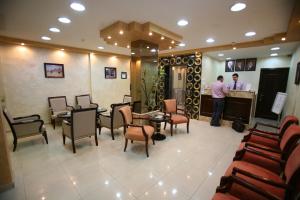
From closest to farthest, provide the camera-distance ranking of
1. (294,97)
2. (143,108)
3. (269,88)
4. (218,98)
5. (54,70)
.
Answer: (294,97) < (143,108) < (218,98) < (54,70) < (269,88)

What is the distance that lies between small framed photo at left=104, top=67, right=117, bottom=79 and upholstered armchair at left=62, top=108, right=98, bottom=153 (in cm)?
359

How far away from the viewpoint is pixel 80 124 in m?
3.14

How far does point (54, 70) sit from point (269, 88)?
829cm

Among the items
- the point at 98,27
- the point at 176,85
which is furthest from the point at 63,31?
the point at 176,85

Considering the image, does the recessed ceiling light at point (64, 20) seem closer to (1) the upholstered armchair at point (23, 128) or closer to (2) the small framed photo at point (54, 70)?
(1) the upholstered armchair at point (23, 128)

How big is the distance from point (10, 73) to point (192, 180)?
5536mm

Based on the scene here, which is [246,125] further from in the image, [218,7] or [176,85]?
[218,7]

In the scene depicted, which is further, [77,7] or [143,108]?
[143,108]

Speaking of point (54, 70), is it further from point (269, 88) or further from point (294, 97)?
point (269, 88)

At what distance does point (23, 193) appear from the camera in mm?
1993

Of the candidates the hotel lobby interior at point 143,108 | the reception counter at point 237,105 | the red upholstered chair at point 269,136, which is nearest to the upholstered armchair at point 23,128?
the hotel lobby interior at point 143,108

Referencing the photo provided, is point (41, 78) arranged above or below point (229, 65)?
below

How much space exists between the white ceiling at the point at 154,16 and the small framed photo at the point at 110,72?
112 inches

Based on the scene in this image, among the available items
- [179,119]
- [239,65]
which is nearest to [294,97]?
[179,119]
